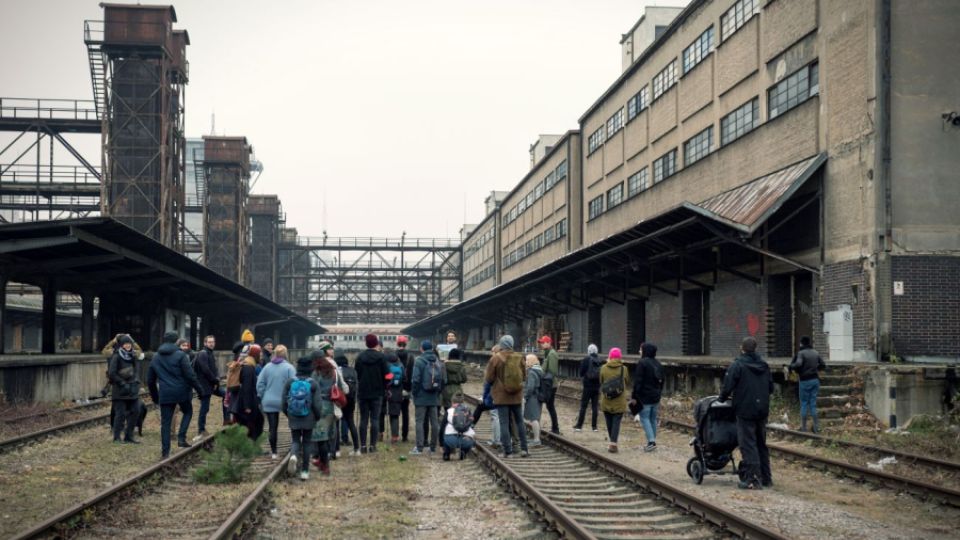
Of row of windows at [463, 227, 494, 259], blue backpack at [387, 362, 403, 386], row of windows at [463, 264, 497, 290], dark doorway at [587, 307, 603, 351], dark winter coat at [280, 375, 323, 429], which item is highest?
row of windows at [463, 227, 494, 259]

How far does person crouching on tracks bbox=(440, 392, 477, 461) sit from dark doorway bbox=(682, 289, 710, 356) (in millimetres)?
18262

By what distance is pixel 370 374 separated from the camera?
14172 millimetres

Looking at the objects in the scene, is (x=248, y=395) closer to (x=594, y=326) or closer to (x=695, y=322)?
(x=695, y=322)

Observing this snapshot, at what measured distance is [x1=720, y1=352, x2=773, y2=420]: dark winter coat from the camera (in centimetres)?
1054

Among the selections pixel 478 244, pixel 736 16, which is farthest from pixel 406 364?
A: pixel 478 244

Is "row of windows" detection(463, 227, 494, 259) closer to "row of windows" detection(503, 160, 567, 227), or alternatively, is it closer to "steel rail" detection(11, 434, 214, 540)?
"row of windows" detection(503, 160, 567, 227)

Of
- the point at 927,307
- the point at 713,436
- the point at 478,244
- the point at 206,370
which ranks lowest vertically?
the point at 713,436

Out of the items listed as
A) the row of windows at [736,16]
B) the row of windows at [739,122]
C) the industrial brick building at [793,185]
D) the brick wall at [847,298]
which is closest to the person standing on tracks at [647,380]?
the industrial brick building at [793,185]

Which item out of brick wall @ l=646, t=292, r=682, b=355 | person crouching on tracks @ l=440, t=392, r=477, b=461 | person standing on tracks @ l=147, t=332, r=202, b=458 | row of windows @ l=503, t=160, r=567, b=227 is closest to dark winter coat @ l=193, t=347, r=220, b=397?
person standing on tracks @ l=147, t=332, r=202, b=458

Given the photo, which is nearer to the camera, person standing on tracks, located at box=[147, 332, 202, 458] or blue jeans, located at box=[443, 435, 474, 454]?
person standing on tracks, located at box=[147, 332, 202, 458]

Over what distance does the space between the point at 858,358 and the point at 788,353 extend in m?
4.50

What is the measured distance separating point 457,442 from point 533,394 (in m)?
1.75

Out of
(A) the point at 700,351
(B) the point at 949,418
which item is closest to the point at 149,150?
(A) the point at 700,351

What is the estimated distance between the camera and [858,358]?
66.4ft
